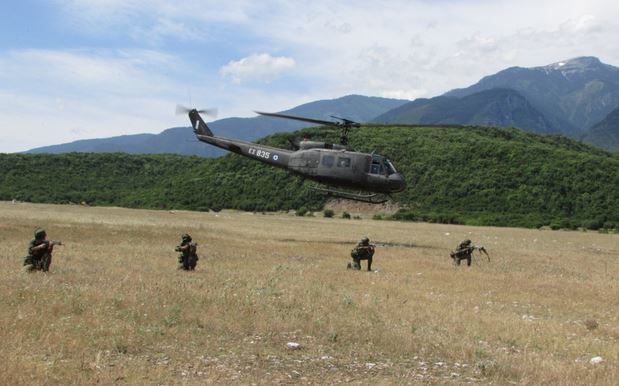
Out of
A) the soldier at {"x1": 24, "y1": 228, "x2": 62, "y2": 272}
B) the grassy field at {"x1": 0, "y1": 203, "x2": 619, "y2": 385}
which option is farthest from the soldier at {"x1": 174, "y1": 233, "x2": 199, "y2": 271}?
the soldier at {"x1": 24, "y1": 228, "x2": 62, "y2": 272}

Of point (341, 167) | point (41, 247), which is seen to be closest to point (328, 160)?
point (341, 167)

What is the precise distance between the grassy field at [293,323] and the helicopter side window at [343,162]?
34.8 ft

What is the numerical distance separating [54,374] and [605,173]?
85.8 meters

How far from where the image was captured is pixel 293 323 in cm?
1045

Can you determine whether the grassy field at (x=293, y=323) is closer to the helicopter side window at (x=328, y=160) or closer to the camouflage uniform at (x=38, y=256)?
the camouflage uniform at (x=38, y=256)

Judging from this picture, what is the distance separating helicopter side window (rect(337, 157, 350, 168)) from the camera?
30156mm

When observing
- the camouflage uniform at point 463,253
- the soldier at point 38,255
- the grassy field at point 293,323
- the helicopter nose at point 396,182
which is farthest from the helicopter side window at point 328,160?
the soldier at point 38,255

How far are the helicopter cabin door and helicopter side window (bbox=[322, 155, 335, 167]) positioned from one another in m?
0.35

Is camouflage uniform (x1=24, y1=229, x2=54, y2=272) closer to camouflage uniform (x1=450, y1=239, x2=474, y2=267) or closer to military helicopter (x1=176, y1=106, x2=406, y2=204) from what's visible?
camouflage uniform (x1=450, y1=239, x2=474, y2=267)

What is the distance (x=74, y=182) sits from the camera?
97938 mm

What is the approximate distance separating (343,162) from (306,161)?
2.19m

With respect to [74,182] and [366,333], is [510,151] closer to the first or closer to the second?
[74,182]

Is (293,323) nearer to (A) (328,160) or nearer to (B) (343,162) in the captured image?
(B) (343,162)

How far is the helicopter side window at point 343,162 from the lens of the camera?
1187 inches
